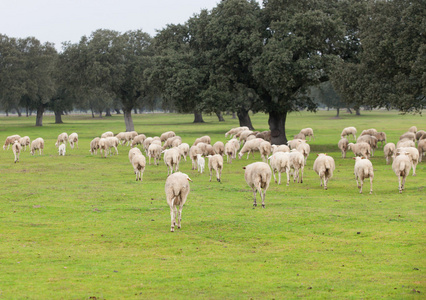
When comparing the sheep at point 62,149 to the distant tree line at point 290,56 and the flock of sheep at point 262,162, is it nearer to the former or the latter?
the flock of sheep at point 262,162

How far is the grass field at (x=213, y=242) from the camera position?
31.9ft

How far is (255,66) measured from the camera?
38.4 m

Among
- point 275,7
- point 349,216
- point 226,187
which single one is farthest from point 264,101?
point 349,216

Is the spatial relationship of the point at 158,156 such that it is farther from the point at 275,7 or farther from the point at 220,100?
the point at 275,7

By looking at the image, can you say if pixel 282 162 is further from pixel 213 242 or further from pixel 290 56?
pixel 290 56

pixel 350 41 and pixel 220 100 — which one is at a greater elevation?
pixel 350 41

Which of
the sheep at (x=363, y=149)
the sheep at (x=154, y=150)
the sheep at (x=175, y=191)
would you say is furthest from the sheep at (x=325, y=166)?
the sheep at (x=154, y=150)

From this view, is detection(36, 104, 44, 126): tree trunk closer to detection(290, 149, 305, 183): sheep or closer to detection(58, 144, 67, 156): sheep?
detection(58, 144, 67, 156): sheep

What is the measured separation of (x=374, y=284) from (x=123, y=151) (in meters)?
33.8

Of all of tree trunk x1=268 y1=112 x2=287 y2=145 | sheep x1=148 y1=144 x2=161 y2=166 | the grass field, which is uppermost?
tree trunk x1=268 y1=112 x2=287 y2=145

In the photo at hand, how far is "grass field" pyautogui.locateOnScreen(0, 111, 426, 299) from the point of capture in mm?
9734

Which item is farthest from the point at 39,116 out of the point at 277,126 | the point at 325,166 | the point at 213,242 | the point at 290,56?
the point at 213,242

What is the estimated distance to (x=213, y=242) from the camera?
43.7 ft

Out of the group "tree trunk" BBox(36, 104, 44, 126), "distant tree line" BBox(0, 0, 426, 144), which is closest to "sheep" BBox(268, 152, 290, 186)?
"distant tree line" BBox(0, 0, 426, 144)
